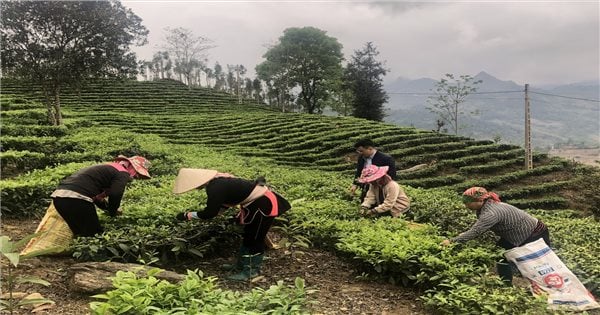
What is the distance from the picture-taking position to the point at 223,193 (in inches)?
171

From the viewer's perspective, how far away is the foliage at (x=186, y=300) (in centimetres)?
258

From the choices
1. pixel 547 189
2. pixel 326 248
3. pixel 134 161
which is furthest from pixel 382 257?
pixel 547 189

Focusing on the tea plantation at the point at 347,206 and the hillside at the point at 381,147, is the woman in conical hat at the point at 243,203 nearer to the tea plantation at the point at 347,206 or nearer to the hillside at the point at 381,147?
the tea plantation at the point at 347,206

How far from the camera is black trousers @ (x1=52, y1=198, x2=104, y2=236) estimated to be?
4512 millimetres

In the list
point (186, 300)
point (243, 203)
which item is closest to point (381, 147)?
point (243, 203)

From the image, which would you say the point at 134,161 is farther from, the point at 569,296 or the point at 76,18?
the point at 76,18

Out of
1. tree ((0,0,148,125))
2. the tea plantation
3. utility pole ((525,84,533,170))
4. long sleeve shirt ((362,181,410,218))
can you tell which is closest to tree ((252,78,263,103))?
the tea plantation

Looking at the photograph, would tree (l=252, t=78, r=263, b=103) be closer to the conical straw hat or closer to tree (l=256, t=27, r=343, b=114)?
tree (l=256, t=27, r=343, b=114)

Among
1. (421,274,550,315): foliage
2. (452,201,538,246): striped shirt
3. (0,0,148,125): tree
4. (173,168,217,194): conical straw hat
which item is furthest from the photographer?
(0,0,148,125): tree

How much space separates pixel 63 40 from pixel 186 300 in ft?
59.7

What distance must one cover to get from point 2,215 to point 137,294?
486cm

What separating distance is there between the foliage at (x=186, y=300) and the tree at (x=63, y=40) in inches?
673

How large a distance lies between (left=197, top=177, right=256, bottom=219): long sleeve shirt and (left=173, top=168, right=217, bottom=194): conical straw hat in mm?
72

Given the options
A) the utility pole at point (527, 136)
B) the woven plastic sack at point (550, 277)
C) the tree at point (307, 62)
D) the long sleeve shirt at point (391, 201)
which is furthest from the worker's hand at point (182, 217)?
the tree at point (307, 62)
